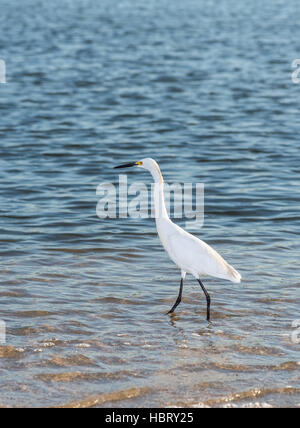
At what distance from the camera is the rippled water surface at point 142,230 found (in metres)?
6.99

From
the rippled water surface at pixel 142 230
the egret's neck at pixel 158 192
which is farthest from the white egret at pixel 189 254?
the rippled water surface at pixel 142 230

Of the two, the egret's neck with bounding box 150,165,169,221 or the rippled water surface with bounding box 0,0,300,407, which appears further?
the egret's neck with bounding box 150,165,169,221

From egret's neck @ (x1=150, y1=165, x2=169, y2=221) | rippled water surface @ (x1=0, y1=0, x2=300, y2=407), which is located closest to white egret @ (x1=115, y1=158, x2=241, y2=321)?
egret's neck @ (x1=150, y1=165, x2=169, y2=221)

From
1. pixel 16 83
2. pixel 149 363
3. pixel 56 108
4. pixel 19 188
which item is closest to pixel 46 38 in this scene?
pixel 16 83

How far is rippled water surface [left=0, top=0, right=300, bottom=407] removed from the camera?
6988 millimetres

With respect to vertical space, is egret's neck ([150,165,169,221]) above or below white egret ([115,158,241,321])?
above

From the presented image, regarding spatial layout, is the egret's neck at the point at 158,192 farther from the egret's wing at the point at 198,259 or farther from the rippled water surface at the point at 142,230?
the rippled water surface at the point at 142,230

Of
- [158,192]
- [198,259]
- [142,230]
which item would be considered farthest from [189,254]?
[142,230]

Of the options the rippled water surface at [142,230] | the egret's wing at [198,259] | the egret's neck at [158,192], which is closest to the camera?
the rippled water surface at [142,230]

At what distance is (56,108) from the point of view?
2105 centimetres

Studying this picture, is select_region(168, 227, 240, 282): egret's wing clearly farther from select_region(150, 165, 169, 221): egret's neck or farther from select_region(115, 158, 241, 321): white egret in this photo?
select_region(150, 165, 169, 221): egret's neck
